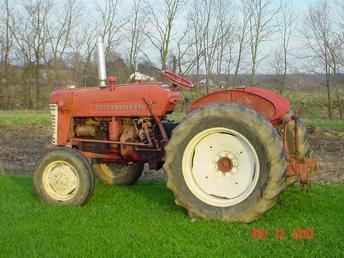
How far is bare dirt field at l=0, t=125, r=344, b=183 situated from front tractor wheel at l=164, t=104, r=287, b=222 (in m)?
2.73

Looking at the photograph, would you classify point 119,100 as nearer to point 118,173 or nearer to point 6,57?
point 118,173

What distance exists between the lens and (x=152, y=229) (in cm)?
465

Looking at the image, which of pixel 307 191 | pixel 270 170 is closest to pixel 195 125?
pixel 270 170

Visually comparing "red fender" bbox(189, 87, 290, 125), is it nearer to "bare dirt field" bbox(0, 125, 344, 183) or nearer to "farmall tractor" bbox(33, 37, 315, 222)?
"farmall tractor" bbox(33, 37, 315, 222)

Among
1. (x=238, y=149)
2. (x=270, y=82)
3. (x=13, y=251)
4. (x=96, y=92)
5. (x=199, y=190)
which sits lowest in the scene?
(x=13, y=251)

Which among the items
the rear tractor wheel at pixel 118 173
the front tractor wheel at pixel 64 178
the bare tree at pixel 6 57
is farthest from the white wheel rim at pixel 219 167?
the bare tree at pixel 6 57

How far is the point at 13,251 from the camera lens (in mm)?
4109

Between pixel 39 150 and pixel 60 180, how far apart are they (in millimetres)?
5579

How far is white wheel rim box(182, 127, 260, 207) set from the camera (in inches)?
190

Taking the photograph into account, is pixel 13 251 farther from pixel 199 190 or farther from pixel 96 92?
pixel 96 92

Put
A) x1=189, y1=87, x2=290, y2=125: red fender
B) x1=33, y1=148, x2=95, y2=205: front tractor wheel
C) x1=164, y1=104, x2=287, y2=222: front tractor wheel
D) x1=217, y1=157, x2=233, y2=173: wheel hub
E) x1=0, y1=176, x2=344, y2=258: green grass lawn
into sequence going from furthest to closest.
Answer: x1=33, y1=148, x2=95, y2=205: front tractor wheel
x1=189, y1=87, x2=290, y2=125: red fender
x1=217, y1=157, x2=233, y2=173: wheel hub
x1=164, y1=104, x2=287, y2=222: front tractor wheel
x1=0, y1=176, x2=344, y2=258: green grass lawn

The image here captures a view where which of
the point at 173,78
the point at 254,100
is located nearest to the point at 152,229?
the point at 254,100

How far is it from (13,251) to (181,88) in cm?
284

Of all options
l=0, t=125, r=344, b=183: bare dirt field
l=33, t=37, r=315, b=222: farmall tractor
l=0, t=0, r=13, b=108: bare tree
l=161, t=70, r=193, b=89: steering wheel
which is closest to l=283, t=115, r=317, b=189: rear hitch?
l=33, t=37, r=315, b=222: farmall tractor
